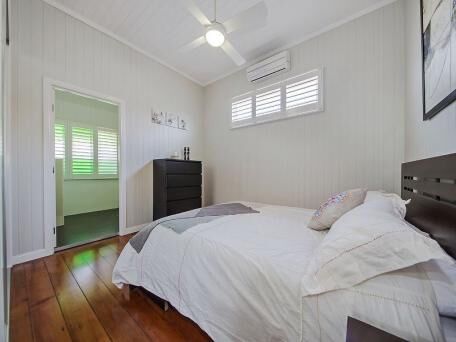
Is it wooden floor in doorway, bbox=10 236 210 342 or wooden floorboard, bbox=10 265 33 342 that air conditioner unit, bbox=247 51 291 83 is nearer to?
wooden floor in doorway, bbox=10 236 210 342

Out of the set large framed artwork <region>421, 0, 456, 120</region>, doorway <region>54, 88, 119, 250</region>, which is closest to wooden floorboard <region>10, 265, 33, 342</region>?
doorway <region>54, 88, 119, 250</region>

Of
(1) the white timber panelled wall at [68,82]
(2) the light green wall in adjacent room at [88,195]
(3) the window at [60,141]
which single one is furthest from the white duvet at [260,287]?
(3) the window at [60,141]

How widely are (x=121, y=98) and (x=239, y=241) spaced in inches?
107

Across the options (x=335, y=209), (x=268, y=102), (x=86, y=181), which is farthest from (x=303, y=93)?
(x=86, y=181)

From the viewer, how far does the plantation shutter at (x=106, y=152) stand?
450cm

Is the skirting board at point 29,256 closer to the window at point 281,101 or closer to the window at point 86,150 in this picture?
the window at point 86,150

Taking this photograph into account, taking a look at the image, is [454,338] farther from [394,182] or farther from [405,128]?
[405,128]

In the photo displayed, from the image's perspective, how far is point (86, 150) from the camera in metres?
4.27

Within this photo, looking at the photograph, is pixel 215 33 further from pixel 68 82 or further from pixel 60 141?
pixel 60 141

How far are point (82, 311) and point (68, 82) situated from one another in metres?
2.43

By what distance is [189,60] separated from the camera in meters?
3.16

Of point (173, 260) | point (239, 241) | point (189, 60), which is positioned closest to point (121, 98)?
point (189, 60)

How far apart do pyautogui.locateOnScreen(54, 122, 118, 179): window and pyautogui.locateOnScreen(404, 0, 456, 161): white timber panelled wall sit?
5.36 metres

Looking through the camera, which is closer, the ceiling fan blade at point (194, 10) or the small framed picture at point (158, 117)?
the ceiling fan blade at point (194, 10)
